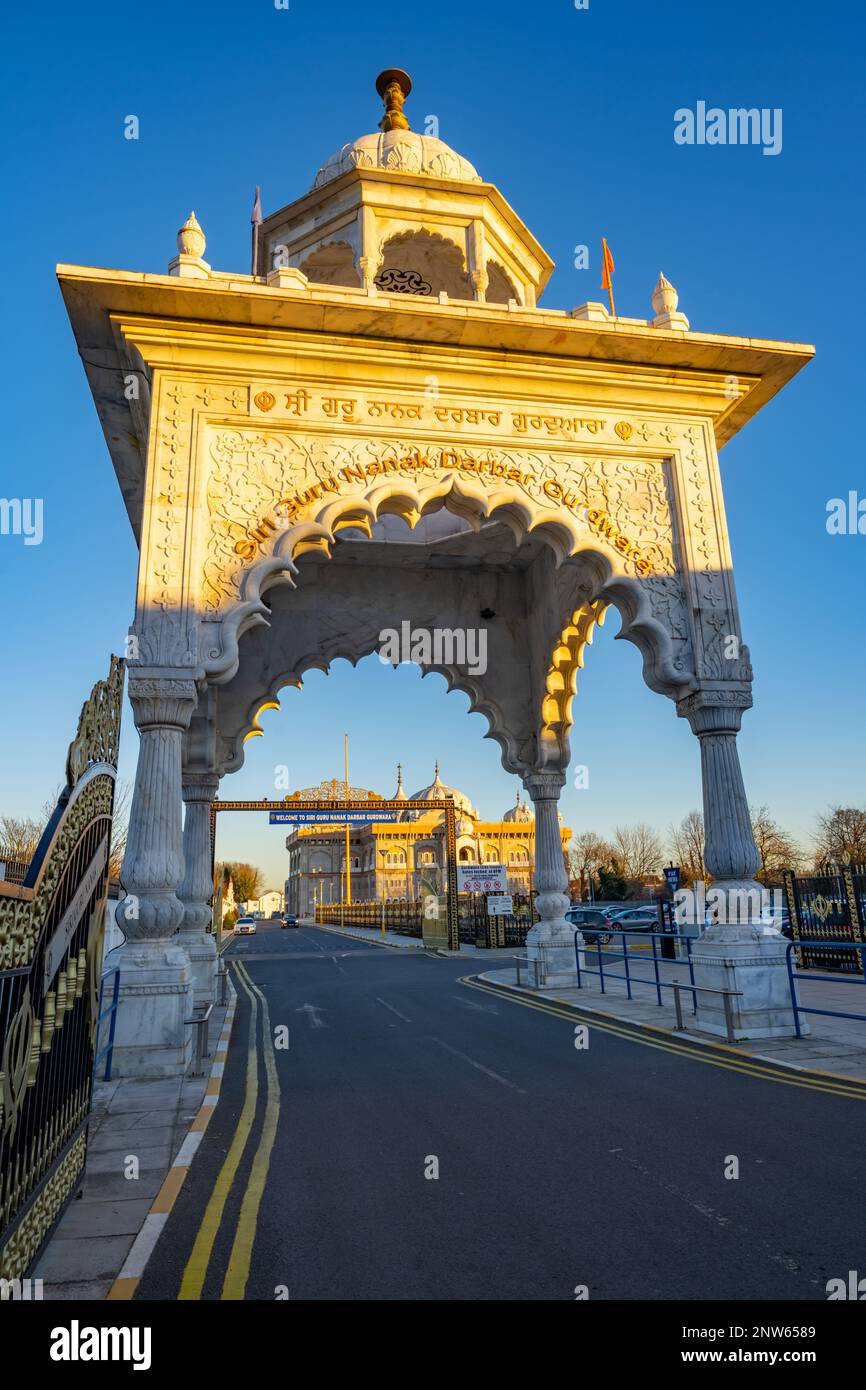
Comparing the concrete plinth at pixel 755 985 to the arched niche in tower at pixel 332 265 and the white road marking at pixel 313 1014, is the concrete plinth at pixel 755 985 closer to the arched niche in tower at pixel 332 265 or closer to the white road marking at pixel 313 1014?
the white road marking at pixel 313 1014

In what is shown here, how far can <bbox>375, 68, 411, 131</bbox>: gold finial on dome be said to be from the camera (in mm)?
13617

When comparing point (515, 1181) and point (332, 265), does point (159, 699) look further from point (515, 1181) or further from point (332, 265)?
point (332, 265)

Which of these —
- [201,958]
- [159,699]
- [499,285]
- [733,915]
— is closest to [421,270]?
[499,285]

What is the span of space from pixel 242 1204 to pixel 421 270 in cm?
1345

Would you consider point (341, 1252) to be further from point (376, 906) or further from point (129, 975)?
Answer: point (376, 906)

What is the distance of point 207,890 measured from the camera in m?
13.7

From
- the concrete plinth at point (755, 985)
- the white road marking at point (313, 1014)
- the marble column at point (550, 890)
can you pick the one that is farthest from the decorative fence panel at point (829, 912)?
the white road marking at point (313, 1014)

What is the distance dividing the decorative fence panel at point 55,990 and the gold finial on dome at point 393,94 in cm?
1280

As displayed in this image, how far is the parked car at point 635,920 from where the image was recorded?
1280 inches

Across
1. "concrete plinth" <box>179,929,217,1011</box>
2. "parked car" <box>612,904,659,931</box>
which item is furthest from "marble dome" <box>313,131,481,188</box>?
"parked car" <box>612,904,659,931</box>

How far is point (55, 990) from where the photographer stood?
382 centimetres

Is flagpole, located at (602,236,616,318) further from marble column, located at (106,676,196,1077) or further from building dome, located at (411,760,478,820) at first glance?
building dome, located at (411,760,478,820)

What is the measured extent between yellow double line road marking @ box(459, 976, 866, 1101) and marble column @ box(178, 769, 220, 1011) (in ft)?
16.7
